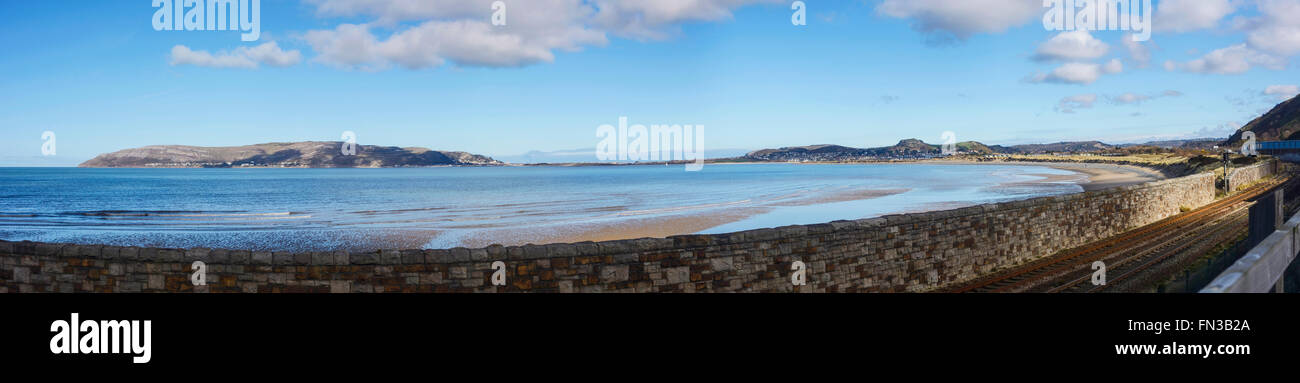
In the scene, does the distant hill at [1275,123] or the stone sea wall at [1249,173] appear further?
the distant hill at [1275,123]

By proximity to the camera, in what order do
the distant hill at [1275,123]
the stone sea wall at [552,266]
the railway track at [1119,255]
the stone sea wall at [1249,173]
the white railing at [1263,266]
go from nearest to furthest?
the white railing at [1263,266]
the stone sea wall at [552,266]
the railway track at [1119,255]
the stone sea wall at [1249,173]
the distant hill at [1275,123]

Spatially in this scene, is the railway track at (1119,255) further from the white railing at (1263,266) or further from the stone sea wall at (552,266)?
the white railing at (1263,266)

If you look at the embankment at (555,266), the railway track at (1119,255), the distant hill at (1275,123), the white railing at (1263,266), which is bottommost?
the railway track at (1119,255)

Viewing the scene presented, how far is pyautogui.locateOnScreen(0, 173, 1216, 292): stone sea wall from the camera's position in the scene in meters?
8.20

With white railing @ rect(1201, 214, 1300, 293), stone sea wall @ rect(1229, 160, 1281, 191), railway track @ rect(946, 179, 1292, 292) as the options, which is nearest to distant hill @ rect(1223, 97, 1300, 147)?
stone sea wall @ rect(1229, 160, 1281, 191)

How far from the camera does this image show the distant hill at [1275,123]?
142375mm

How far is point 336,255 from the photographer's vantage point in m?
8.26

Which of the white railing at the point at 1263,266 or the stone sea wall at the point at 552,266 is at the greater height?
the white railing at the point at 1263,266

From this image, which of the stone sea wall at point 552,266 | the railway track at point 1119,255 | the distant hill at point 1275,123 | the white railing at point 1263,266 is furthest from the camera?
the distant hill at point 1275,123

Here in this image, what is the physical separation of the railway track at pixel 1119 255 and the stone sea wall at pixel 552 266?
5.88 feet

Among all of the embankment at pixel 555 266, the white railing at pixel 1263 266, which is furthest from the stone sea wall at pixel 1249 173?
the white railing at pixel 1263 266

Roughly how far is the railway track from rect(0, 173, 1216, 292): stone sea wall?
1.79m

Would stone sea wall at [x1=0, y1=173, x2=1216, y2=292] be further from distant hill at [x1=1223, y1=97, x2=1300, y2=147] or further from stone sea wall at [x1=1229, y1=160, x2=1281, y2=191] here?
distant hill at [x1=1223, y1=97, x2=1300, y2=147]

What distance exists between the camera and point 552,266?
8.46 metres
